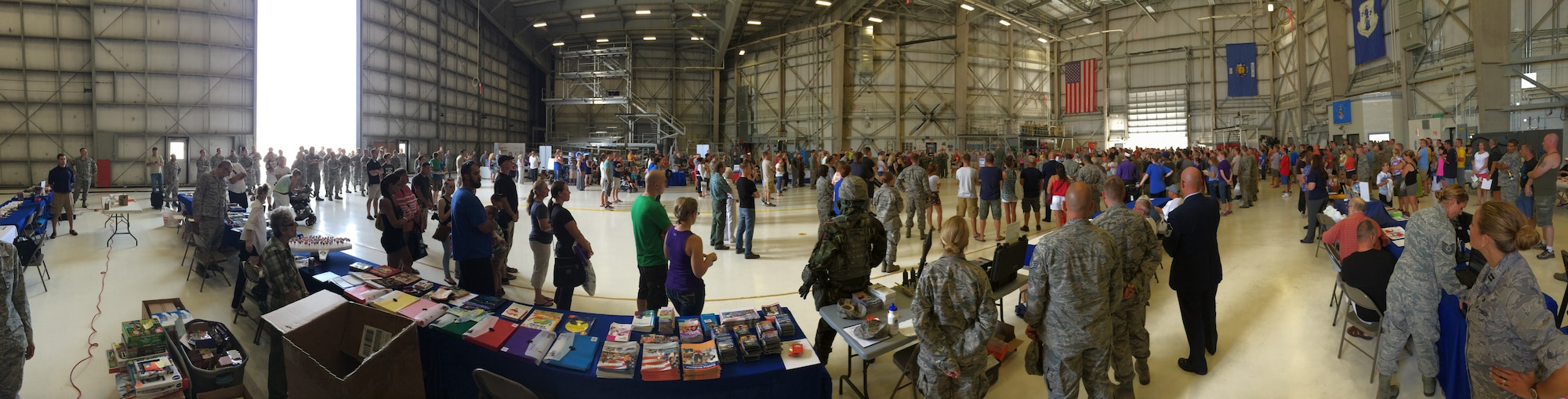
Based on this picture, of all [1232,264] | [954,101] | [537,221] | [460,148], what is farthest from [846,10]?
[537,221]

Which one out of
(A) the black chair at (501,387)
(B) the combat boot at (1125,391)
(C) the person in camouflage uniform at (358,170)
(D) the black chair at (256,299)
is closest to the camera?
(A) the black chair at (501,387)

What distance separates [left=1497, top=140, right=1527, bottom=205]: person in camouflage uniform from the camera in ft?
25.2

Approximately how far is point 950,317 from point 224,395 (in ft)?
12.5

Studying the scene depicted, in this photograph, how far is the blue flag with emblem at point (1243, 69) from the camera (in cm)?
2511

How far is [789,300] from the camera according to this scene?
582cm

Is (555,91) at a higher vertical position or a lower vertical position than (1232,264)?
higher

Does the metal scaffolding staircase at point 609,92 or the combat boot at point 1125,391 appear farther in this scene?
the metal scaffolding staircase at point 609,92

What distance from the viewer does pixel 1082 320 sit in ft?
9.59

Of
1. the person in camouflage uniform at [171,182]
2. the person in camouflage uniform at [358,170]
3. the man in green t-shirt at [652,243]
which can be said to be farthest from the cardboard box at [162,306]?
the person in camouflage uniform at [358,170]

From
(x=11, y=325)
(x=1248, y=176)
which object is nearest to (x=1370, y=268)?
(x=11, y=325)

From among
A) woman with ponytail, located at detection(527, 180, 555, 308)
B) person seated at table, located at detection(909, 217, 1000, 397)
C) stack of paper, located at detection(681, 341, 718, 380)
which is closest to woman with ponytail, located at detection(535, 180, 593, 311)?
woman with ponytail, located at detection(527, 180, 555, 308)

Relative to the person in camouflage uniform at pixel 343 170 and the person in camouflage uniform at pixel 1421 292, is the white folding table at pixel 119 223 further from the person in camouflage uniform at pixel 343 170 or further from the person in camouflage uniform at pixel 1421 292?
the person in camouflage uniform at pixel 1421 292

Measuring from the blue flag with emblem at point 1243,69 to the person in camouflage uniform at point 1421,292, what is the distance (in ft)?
87.0

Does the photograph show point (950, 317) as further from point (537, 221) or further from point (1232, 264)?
point (1232, 264)
